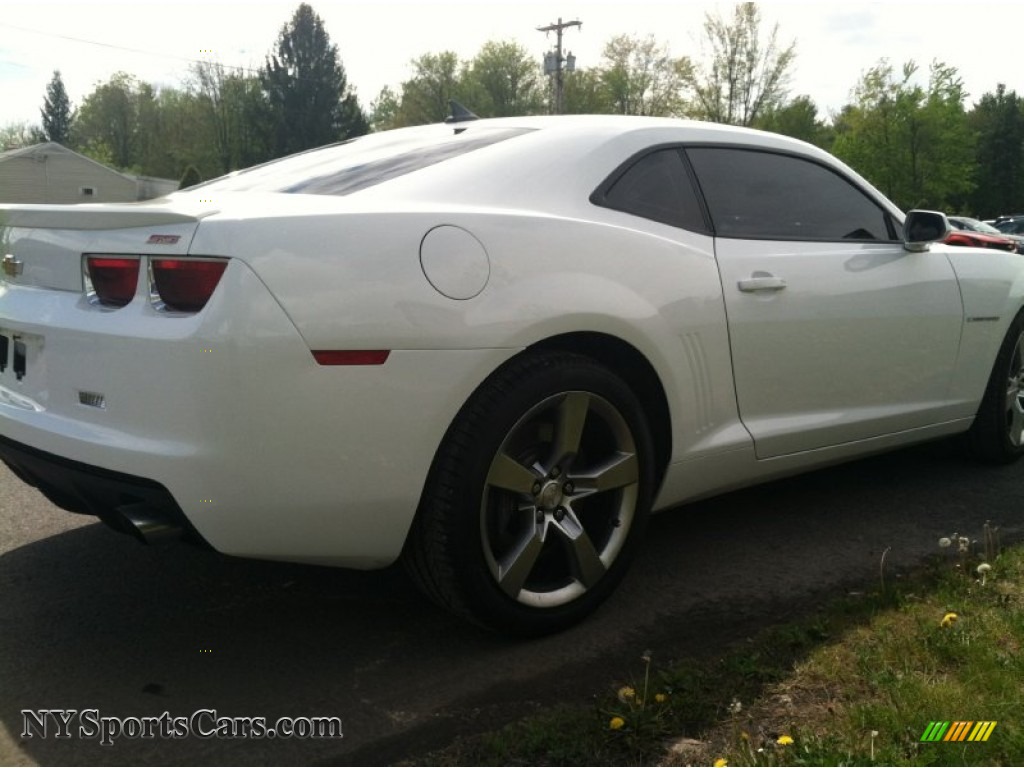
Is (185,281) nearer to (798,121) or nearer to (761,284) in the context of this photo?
(761,284)

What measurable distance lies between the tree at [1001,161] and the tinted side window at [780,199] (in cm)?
5967

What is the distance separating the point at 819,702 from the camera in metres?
2.44

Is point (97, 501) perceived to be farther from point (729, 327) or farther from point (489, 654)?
point (729, 327)

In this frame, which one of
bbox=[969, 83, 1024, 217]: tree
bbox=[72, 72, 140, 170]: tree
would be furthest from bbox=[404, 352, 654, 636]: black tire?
bbox=[72, 72, 140, 170]: tree

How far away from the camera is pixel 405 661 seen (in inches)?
108

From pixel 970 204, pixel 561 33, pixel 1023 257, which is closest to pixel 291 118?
pixel 561 33

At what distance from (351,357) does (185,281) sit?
44 cm

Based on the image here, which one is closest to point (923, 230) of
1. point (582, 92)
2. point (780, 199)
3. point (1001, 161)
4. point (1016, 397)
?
point (780, 199)

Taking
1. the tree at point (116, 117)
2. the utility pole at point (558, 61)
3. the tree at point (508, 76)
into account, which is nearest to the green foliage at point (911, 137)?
the utility pole at point (558, 61)

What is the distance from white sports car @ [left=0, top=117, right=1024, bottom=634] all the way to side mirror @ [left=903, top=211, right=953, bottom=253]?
419 mm

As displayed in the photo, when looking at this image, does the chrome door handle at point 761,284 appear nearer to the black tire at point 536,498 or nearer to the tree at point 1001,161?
the black tire at point 536,498

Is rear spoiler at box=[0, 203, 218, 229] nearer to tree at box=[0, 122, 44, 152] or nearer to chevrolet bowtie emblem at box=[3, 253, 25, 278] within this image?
chevrolet bowtie emblem at box=[3, 253, 25, 278]

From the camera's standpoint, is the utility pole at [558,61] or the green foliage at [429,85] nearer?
the utility pole at [558,61]

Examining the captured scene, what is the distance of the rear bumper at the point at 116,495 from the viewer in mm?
2385
